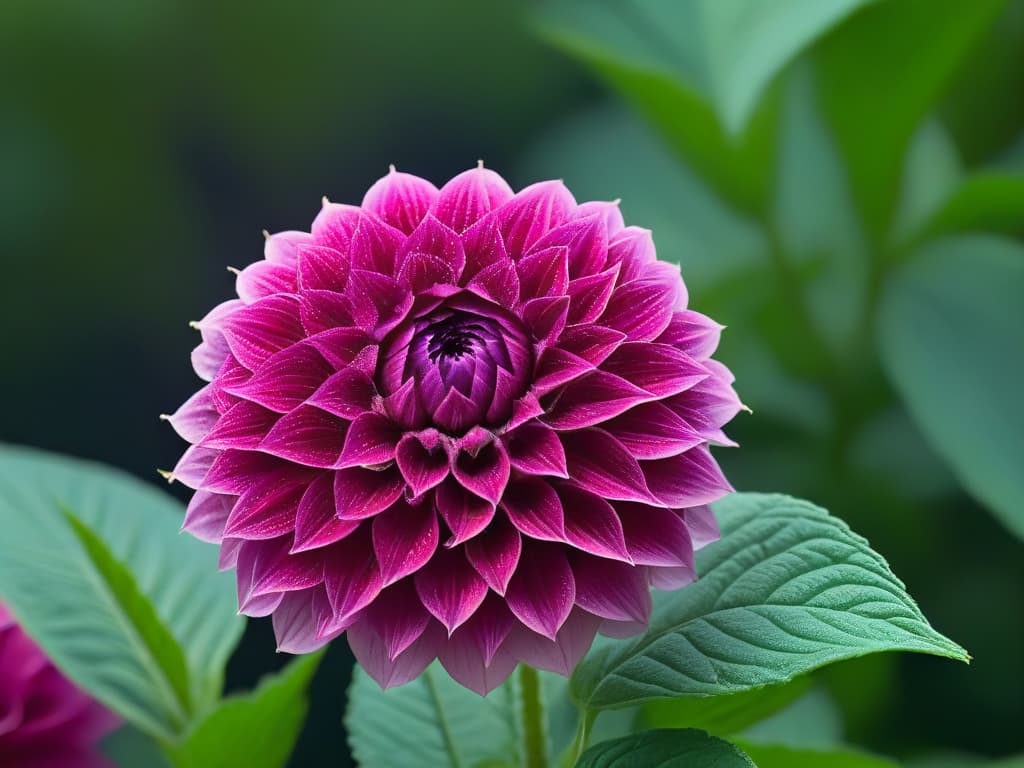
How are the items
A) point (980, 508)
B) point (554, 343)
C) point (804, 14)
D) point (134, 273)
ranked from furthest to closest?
1. point (134, 273)
2. point (980, 508)
3. point (804, 14)
4. point (554, 343)

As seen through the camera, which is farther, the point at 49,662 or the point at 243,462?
the point at 49,662

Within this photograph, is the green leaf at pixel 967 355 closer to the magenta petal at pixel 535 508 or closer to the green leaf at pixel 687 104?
the green leaf at pixel 687 104

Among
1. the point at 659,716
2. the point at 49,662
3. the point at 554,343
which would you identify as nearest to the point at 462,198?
the point at 554,343

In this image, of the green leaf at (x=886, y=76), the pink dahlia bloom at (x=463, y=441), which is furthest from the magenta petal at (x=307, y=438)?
the green leaf at (x=886, y=76)

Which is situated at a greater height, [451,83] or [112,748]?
[451,83]

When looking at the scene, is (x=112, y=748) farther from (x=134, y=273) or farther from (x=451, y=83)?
(x=451, y=83)

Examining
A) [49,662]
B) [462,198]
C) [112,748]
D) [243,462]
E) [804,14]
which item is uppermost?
[804,14]

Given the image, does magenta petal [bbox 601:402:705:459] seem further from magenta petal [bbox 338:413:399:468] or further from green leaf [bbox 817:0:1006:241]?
green leaf [bbox 817:0:1006:241]
